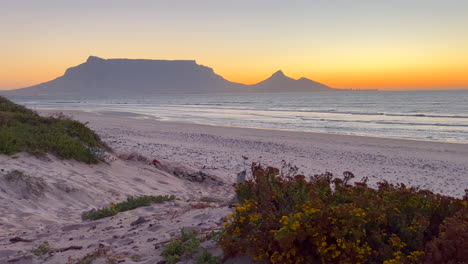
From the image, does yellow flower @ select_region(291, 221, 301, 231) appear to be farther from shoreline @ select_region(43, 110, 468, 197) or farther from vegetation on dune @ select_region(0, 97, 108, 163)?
shoreline @ select_region(43, 110, 468, 197)

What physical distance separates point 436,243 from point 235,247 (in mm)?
1662

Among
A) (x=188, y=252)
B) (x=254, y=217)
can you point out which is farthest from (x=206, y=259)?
(x=254, y=217)

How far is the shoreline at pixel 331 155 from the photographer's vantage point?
42.4ft

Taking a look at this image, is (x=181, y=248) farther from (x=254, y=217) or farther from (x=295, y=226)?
(x=295, y=226)

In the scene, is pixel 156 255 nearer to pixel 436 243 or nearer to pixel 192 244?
pixel 192 244

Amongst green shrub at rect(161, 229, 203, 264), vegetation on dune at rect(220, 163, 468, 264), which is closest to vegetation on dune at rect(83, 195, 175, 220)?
green shrub at rect(161, 229, 203, 264)

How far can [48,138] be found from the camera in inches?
426

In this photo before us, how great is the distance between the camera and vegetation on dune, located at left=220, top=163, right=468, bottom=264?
3320 millimetres

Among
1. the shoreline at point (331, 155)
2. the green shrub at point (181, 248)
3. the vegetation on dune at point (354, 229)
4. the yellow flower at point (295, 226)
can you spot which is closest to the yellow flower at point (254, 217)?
the vegetation on dune at point (354, 229)

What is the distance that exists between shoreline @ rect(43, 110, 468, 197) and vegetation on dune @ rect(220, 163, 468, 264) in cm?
752

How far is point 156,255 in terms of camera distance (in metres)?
4.61

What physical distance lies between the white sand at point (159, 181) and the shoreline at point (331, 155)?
1.5 inches

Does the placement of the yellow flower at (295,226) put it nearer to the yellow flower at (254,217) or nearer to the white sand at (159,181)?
the yellow flower at (254,217)

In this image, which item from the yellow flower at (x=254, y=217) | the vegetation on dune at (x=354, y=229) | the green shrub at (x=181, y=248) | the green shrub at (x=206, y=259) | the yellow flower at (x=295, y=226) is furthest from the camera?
the green shrub at (x=181, y=248)
